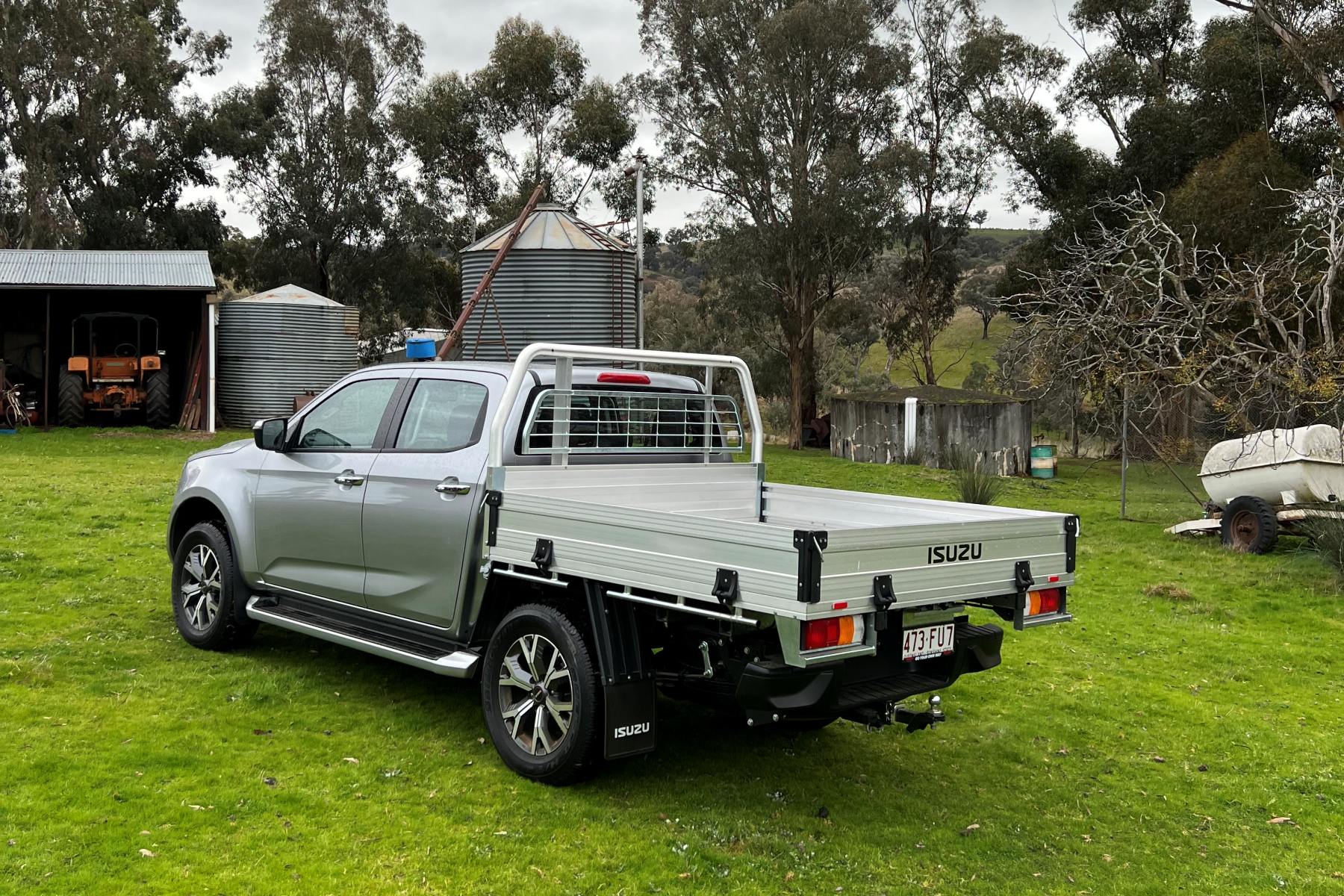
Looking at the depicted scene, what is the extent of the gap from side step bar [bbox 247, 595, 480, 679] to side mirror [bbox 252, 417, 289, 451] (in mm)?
950

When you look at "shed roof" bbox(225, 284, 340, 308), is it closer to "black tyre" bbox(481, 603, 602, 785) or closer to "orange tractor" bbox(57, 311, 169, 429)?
"orange tractor" bbox(57, 311, 169, 429)

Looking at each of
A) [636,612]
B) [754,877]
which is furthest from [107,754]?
[754,877]

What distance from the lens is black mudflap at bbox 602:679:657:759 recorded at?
4.76 metres

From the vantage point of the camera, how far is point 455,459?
571cm

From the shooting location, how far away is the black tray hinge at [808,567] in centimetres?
405

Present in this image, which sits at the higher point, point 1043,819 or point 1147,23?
point 1147,23

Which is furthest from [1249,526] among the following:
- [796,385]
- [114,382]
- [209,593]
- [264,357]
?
[796,385]

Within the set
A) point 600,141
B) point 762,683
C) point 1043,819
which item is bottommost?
point 1043,819

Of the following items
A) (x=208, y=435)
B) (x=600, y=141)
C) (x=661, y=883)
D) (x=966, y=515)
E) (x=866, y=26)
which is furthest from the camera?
(x=600, y=141)

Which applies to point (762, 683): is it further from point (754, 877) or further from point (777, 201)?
point (777, 201)

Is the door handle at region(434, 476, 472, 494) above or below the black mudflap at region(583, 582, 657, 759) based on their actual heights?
above

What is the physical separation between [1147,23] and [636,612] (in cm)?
3865

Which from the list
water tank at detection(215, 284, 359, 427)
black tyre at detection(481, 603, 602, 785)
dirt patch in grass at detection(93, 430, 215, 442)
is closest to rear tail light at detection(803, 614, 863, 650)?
black tyre at detection(481, 603, 602, 785)

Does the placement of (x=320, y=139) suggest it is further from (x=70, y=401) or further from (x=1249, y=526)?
(x=1249, y=526)
